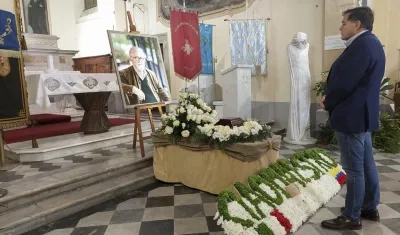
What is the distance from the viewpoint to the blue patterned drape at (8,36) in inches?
136

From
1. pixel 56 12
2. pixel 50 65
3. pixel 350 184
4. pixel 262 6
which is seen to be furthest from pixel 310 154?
pixel 56 12

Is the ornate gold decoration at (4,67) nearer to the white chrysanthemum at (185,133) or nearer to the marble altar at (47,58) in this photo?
the white chrysanthemum at (185,133)

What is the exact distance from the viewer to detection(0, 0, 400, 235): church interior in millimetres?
2679

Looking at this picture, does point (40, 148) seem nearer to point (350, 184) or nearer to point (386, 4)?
point (350, 184)

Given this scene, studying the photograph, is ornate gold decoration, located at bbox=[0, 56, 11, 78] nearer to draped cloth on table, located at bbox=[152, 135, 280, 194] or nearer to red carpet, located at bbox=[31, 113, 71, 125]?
draped cloth on table, located at bbox=[152, 135, 280, 194]

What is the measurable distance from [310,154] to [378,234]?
4.04ft

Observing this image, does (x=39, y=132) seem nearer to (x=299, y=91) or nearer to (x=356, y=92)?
(x=299, y=91)

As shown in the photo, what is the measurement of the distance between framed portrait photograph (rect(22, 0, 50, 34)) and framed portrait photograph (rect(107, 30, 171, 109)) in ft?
21.0

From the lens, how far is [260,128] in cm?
318

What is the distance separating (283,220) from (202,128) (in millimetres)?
1252

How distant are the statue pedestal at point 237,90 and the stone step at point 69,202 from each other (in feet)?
8.08

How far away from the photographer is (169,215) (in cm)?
286

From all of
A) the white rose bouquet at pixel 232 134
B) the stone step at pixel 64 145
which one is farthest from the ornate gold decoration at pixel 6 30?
the white rose bouquet at pixel 232 134

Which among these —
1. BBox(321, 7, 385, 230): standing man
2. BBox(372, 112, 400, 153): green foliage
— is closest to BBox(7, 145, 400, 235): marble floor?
BBox(321, 7, 385, 230): standing man
